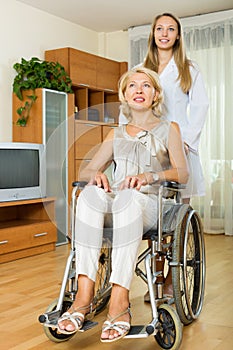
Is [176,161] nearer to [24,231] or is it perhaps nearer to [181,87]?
[181,87]

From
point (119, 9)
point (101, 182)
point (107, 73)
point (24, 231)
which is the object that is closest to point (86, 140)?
point (101, 182)

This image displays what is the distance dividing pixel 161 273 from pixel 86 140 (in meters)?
0.67

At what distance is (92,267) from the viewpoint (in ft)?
6.67

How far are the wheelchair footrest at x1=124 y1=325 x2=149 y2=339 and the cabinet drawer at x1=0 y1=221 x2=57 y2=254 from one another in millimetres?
2305

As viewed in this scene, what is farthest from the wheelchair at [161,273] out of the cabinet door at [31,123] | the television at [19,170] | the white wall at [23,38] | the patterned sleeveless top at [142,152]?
the white wall at [23,38]

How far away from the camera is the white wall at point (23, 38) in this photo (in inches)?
200

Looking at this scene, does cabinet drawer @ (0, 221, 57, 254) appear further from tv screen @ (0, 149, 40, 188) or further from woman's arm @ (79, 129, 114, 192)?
woman's arm @ (79, 129, 114, 192)

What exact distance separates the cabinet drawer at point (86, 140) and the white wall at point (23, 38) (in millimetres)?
2897

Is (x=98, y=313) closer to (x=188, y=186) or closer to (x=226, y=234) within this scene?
(x=188, y=186)

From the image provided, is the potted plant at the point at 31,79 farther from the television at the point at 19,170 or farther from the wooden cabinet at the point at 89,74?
the television at the point at 19,170

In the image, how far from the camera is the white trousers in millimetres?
2008

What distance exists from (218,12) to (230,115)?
3.62 ft

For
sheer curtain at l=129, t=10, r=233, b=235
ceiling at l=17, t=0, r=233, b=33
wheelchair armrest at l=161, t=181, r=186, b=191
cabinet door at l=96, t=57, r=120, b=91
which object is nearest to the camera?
wheelchair armrest at l=161, t=181, r=186, b=191

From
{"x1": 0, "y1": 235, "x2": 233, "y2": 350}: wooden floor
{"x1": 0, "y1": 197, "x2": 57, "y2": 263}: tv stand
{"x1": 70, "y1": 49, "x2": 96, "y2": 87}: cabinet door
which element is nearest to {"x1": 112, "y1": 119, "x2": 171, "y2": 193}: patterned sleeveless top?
{"x1": 0, "y1": 235, "x2": 233, "y2": 350}: wooden floor
